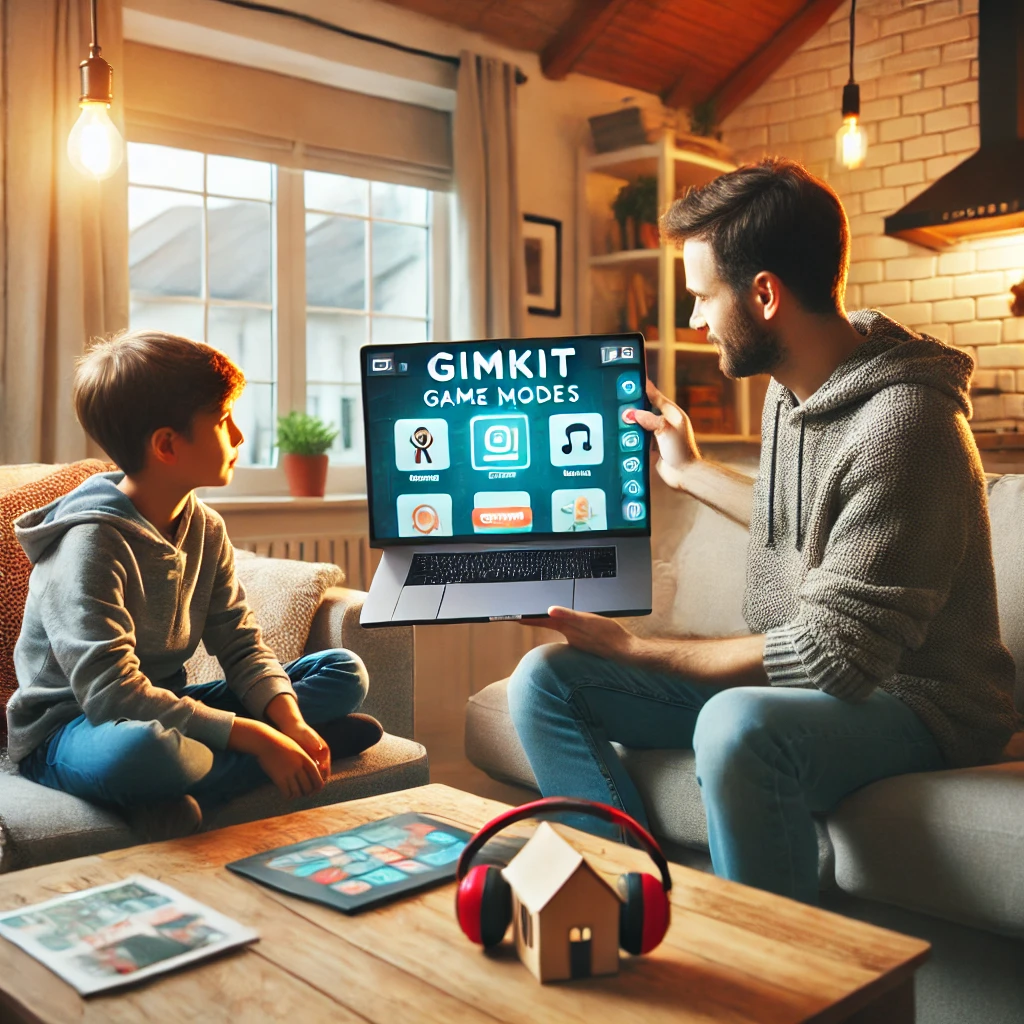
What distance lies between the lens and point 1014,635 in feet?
5.68

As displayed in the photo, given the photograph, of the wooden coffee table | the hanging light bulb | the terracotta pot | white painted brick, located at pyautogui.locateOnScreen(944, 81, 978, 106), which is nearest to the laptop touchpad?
the wooden coffee table

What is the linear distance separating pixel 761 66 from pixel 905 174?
28.4 inches

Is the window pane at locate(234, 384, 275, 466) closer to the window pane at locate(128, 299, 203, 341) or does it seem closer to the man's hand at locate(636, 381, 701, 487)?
the window pane at locate(128, 299, 203, 341)

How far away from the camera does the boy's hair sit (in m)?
1.59

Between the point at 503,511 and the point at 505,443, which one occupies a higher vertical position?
the point at 505,443

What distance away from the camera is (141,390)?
1.59 meters

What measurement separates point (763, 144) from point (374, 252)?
1776 mm

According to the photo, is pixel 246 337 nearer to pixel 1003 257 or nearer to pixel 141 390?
pixel 141 390

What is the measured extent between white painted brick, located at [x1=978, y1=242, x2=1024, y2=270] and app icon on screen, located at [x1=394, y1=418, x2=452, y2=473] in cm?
292

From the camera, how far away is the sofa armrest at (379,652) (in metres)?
1.91

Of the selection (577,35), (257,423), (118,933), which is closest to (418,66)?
(577,35)

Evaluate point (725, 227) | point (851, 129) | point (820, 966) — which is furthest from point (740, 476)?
point (851, 129)

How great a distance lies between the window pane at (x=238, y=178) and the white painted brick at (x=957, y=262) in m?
2.45

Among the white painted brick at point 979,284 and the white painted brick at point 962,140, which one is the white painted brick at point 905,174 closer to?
the white painted brick at point 962,140
